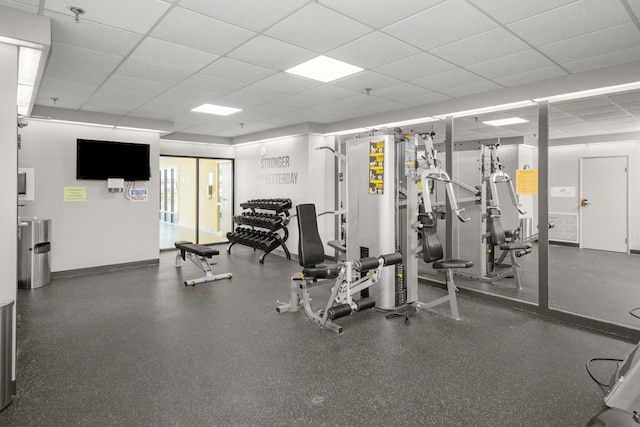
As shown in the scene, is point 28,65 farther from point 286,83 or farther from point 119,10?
point 286,83

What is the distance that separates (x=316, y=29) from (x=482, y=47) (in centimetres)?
145

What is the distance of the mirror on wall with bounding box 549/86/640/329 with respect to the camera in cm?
525

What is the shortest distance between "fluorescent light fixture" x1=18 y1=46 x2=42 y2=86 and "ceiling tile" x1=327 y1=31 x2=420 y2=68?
2.35 m

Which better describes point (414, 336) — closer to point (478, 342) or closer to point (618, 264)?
point (478, 342)

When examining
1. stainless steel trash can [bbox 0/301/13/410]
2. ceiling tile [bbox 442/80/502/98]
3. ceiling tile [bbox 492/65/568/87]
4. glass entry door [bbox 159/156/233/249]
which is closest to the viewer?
stainless steel trash can [bbox 0/301/13/410]

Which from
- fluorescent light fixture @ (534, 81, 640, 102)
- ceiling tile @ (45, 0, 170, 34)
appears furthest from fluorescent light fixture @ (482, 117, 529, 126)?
ceiling tile @ (45, 0, 170, 34)

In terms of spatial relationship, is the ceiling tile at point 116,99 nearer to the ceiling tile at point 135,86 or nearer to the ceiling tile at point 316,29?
the ceiling tile at point 135,86

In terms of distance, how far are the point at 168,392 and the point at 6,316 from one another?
1131 millimetres

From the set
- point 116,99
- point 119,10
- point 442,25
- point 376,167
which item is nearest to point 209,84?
point 116,99

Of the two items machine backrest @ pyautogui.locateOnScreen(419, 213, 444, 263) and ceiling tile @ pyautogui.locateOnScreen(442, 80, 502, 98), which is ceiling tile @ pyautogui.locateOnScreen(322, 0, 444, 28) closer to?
ceiling tile @ pyautogui.locateOnScreen(442, 80, 502, 98)

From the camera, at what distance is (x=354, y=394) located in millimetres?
2496

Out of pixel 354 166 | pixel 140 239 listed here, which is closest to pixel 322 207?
pixel 354 166

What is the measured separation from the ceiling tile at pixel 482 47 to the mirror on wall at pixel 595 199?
265 cm

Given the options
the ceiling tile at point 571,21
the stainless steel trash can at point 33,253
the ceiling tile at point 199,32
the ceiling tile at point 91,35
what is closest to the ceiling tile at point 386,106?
the ceiling tile at point 571,21
